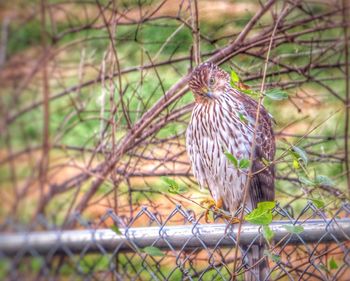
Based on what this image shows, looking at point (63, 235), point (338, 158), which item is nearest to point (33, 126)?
point (63, 235)

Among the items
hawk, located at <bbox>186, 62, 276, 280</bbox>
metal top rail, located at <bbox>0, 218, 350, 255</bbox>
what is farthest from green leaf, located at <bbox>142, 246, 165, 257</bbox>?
hawk, located at <bbox>186, 62, 276, 280</bbox>

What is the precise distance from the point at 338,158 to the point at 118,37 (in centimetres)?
144

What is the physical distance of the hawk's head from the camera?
3.19 metres

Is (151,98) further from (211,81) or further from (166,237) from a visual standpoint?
(166,237)

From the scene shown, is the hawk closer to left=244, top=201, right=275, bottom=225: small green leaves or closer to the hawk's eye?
the hawk's eye

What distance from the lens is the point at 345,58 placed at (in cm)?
368

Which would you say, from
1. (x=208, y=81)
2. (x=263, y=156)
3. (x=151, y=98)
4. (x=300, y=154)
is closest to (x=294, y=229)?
(x=300, y=154)

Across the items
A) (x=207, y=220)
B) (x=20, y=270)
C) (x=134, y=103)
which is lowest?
(x=20, y=270)

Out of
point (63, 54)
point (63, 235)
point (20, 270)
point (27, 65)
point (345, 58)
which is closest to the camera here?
point (63, 235)

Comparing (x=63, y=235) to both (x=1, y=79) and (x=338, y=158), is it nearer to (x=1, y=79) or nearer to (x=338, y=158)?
(x=1, y=79)

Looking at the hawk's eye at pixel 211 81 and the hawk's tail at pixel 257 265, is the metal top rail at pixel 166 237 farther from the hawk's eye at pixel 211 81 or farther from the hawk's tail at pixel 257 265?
the hawk's eye at pixel 211 81

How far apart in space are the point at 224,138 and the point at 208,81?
308 millimetres

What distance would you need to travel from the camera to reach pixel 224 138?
131 inches

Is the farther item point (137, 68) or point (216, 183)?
point (137, 68)
